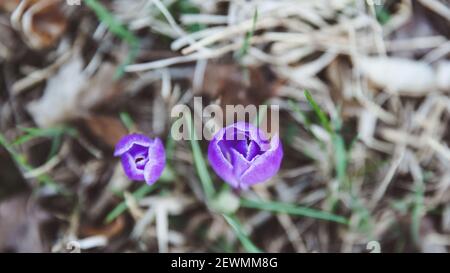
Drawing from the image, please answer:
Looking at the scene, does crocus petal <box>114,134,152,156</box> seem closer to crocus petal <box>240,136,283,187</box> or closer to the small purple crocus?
the small purple crocus

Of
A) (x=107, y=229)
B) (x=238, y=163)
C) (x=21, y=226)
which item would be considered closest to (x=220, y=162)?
(x=238, y=163)

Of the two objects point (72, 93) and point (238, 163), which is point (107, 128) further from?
point (238, 163)

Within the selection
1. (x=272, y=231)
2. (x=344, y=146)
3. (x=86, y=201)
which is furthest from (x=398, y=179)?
(x=86, y=201)

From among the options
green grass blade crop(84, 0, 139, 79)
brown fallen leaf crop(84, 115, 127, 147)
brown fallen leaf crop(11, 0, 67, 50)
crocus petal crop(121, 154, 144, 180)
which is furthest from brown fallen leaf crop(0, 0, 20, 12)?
crocus petal crop(121, 154, 144, 180)

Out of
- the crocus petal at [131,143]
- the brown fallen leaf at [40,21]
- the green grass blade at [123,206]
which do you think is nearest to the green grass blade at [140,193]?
the green grass blade at [123,206]
